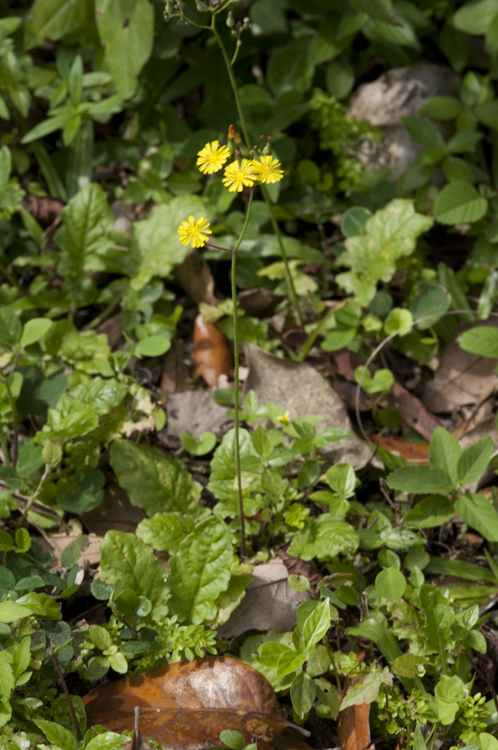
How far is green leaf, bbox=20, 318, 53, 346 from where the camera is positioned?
256cm

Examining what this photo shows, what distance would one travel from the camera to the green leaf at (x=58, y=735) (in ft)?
5.32

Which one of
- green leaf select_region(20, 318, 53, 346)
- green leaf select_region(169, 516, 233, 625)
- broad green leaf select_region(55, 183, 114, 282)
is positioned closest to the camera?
green leaf select_region(169, 516, 233, 625)

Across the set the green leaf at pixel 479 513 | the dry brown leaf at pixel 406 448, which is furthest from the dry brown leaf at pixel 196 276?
the green leaf at pixel 479 513

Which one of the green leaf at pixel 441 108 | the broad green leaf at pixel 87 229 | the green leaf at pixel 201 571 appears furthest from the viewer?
the green leaf at pixel 441 108

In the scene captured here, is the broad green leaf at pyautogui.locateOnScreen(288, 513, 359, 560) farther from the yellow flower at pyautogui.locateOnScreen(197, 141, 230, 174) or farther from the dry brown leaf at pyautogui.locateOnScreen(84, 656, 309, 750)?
the yellow flower at pyautogui.locateOnScreen(197, 141, 230, 174)

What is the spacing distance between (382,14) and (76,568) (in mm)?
2930

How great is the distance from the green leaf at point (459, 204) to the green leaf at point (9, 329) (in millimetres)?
2170

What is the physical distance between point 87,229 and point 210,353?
92 cm

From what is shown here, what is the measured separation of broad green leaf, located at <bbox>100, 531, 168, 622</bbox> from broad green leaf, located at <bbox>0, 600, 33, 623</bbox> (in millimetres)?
347

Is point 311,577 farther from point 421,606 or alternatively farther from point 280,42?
point 280,42

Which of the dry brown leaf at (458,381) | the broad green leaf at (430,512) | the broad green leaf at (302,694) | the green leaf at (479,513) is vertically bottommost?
the dry brown leaf at (458,381)

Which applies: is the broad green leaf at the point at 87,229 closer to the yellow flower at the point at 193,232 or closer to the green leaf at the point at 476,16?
the yellow flower at the point at 193,232

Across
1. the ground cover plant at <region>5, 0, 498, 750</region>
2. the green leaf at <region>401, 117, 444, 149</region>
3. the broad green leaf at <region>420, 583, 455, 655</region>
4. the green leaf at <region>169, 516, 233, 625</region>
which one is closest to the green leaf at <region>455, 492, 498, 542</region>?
the ground cover plant at <region>5, 0, 498, 750</region>

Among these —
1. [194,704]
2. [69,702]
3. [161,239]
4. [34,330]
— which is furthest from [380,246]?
[69,702]
